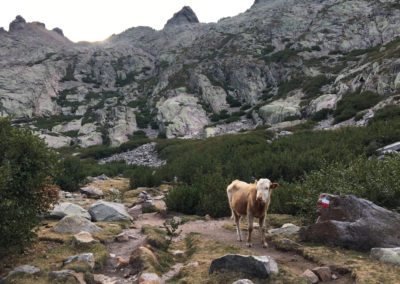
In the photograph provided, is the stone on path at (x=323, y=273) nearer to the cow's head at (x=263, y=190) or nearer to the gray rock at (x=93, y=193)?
the cow's head at (x=263, y=190)

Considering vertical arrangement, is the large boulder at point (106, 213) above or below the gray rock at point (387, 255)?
below

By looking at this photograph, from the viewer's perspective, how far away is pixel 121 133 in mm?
50219

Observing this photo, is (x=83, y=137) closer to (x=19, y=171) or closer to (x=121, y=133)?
(x=121, y=133)

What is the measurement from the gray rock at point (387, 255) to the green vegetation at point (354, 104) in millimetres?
25012

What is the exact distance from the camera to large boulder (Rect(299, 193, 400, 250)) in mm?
5336

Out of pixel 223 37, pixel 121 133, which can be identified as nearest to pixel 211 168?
pixel 121 133

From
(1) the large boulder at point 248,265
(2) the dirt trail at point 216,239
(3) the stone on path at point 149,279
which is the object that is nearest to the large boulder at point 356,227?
(2) the dirt trail at point 216,239

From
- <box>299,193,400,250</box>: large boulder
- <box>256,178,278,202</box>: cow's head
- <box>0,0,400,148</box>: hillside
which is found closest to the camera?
<box>299,193,400,250</box>: large boulder

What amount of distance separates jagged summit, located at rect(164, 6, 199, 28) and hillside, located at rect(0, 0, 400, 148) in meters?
50.3

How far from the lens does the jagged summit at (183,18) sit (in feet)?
468

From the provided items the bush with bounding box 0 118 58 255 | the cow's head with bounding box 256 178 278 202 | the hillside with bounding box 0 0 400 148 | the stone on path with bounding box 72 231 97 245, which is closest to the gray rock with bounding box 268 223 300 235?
the cow's head with bounding box 256 178 278 202

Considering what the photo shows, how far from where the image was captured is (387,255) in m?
4.66

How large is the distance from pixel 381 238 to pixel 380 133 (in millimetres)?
12508

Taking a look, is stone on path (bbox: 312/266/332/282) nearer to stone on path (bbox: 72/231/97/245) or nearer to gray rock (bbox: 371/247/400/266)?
gray rock (bbox: 371/247/400/266)
